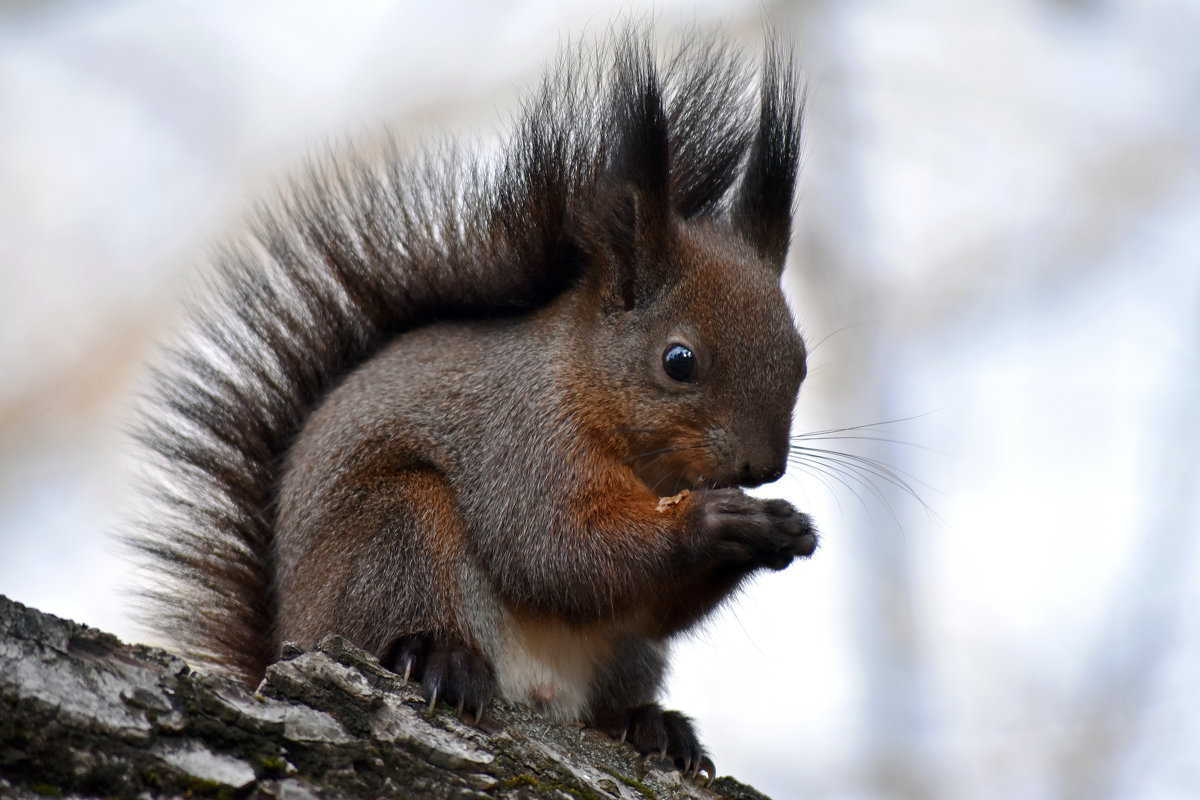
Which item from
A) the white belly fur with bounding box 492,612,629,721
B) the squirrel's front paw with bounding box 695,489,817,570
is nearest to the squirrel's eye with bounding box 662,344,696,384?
the squirrel's front paw with bounding box 695,489,817,570

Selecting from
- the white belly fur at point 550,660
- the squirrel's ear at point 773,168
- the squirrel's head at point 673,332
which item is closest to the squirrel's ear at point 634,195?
the squirrel's head at point 673,332

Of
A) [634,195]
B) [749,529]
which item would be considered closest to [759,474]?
[749,529]

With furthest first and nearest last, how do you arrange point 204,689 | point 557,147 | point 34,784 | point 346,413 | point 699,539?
point 557,147, point 346,413, point 699,539, point 204,689, point 34,784

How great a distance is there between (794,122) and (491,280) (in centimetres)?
97

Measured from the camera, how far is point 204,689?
1.68 meters

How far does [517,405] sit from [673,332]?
1.38 ft

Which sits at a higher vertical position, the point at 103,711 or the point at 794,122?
the point at 794,122

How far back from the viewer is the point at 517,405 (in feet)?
9.20

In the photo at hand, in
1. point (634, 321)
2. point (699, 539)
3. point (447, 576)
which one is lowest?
point (447, 576)

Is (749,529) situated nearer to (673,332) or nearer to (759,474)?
(759,474)

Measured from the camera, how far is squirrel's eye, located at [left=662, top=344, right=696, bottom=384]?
2732 millimetres

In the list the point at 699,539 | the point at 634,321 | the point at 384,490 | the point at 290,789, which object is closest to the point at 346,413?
Answer: the point at 384,490

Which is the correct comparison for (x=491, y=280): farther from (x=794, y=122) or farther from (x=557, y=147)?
(x=794, y=122)

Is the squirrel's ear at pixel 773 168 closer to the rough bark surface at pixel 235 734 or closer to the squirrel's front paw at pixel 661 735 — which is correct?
the squirrel's front paw at pixel 661 735
